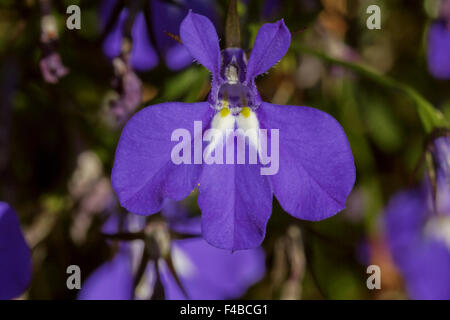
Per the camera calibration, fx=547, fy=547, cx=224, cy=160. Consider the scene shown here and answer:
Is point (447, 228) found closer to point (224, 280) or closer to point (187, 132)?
point (224, 280)

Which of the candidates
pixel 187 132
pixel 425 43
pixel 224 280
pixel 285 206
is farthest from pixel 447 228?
pixel 187 132

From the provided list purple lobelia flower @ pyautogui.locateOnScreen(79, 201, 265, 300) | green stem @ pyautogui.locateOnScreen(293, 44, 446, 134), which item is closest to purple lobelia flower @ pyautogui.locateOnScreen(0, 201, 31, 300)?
purple lobelia flower @ pyautogui.locateOnScreen(79, 201, 265, 300)

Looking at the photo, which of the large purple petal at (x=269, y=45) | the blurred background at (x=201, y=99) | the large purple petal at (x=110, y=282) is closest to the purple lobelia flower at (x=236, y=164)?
the large purple petal at (x=269, y=45)

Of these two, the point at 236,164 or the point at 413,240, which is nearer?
the point at 236,164

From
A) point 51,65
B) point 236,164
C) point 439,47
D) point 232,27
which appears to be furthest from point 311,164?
point 439,47

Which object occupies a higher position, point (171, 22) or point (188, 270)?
point (171, 22)

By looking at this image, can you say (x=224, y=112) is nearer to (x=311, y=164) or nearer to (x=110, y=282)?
(x=311, y=164)
